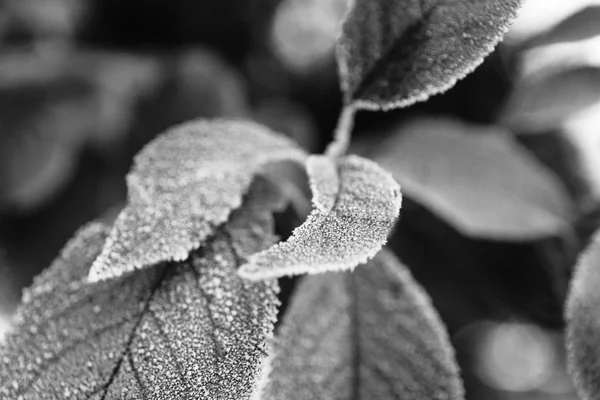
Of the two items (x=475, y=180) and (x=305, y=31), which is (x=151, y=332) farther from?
(x=305, y=31)

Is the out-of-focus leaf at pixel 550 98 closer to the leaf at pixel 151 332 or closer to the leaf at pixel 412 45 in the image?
the leaf at pixel 412 45

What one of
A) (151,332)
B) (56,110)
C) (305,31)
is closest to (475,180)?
(151,332)

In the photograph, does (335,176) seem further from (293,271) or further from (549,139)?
(549,139)

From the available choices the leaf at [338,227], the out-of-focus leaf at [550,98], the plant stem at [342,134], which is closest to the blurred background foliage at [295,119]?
the out-of-focus leaf at [550,98]

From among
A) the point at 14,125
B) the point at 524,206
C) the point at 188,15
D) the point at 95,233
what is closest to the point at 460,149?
the point at 524,206

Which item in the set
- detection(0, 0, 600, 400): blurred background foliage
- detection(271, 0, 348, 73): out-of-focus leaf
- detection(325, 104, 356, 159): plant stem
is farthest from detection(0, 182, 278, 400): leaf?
detection(271, 0, 348, 73): out-of-focus leaf

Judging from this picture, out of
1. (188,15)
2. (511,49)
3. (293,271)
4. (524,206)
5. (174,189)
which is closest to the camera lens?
(293,271)
